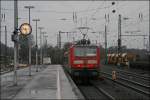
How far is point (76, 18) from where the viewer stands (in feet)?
146

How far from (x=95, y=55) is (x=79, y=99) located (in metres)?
12.2

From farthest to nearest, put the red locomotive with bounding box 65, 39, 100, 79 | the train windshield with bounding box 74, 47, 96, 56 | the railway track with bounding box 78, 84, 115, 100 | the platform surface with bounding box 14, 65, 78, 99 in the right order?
the train windshield with bounding box 74, 47, 96, 56, the red locomotive with bounding box 65, 39, 100, 79, the railway track with bounding box 78, 84, 115, 100, the platform surface with bounding box 14, 65, 78, 99

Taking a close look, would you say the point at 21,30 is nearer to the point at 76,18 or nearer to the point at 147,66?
the point at 76,18

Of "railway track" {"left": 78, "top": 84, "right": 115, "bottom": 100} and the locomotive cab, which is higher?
the locomotive cab

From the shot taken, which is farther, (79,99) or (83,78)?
(83,78)

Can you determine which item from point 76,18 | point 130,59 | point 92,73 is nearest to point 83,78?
point 92,73

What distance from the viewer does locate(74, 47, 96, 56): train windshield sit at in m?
26.4

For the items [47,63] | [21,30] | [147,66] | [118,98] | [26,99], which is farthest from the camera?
[47,63]

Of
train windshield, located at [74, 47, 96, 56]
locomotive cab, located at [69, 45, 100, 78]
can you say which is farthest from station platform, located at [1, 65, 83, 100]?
train windshield, located at [74, 47, 96, 56]

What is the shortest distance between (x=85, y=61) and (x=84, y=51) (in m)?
0.81

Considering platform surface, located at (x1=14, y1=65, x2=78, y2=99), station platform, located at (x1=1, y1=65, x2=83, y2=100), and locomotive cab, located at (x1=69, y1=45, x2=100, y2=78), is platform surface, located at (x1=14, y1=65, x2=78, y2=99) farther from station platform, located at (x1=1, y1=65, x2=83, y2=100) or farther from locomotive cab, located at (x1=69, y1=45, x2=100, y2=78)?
locomotive cab, located at (x1=69, y1=45, x2=100, y2=78)

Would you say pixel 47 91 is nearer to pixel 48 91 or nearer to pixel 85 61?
pixel 48 91

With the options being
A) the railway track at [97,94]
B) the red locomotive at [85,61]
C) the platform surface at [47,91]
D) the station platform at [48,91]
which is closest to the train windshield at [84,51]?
the red locomotive at [85,61]

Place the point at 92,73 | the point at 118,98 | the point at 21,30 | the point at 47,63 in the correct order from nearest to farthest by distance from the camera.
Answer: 1. the point at 118,98
2. the point at 21,30
3. the point at 92,73
4. the point at 47,63
